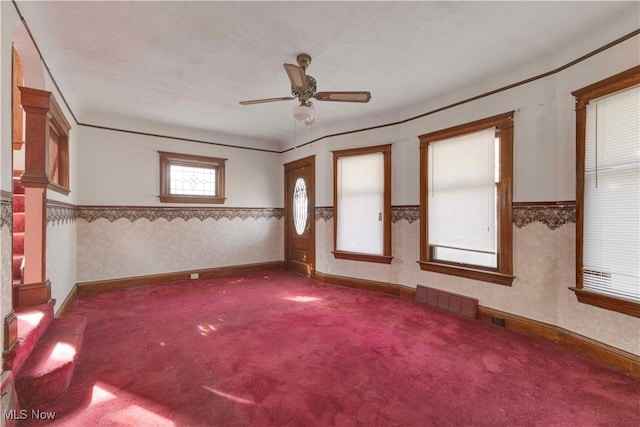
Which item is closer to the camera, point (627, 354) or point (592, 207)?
point (627, 354)

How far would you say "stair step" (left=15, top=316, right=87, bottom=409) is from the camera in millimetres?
1692

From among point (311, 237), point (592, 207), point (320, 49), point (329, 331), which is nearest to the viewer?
point (592, 207)

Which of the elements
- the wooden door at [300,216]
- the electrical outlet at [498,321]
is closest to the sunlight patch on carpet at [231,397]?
the electrical outlet at [498,321]

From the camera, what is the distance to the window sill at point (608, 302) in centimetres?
212

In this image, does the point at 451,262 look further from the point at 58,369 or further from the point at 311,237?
the point at 58,369

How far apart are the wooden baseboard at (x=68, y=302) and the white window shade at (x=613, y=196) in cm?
507

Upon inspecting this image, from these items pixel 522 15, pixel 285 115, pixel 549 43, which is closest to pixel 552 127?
pixel 549 43

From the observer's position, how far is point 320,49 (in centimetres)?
260

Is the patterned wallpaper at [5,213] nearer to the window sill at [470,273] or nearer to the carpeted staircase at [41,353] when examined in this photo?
the carpeted staircase at [41,353]

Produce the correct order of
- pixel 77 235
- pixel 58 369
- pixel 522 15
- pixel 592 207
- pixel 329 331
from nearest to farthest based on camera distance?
1. pixel 58 369
2. pixel 522 15
3. pixel 592 207
4. pixel 329 331
5. pixel 77 235

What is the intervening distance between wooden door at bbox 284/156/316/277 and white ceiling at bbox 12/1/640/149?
1759 mm

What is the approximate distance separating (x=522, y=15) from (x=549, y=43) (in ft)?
1.90

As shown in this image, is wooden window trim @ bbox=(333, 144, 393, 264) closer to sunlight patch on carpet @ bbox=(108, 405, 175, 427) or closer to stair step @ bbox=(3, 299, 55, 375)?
sunlight patch on carpet @ bbox=(108, 405, 175, 427)

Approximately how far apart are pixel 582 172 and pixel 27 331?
437cm
